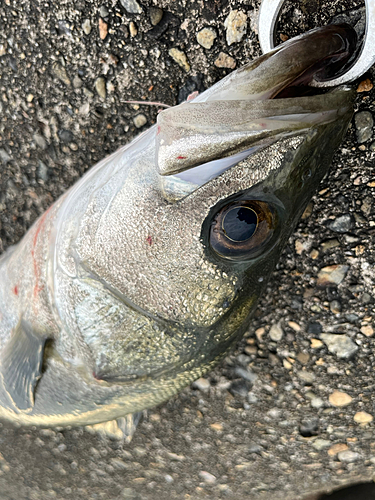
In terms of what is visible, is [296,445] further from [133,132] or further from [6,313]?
[133,132]

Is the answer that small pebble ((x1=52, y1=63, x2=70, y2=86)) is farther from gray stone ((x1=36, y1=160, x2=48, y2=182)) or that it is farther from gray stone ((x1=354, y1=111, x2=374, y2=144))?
gray stone ((x1=354, y1=111, x2=374, y2=144))

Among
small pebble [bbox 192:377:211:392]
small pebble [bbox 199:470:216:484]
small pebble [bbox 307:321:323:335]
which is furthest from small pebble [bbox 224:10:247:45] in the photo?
small pebble [bbox 199:470:216:484]

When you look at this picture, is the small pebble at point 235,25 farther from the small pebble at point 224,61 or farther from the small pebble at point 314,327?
the small pebble at point 314,327

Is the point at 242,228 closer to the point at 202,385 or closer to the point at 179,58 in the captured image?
the point at 179,58

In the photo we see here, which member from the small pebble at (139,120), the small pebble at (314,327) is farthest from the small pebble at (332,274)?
the small pebble at (139,120)

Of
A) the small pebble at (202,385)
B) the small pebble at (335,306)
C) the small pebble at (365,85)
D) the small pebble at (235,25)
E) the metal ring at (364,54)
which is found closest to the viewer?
the metal ring at (364,54)
